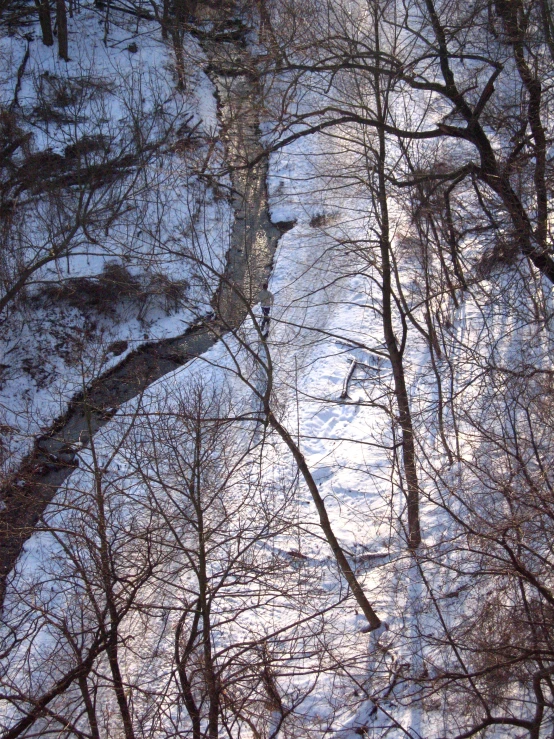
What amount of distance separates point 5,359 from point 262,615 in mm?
9250

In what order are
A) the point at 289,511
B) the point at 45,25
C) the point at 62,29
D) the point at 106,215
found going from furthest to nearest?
the point at 45,25
the point at 62,29
the point at 106,215
the point at 289,511

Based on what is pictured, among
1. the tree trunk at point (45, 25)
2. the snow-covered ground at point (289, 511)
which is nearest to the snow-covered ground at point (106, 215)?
the snow-covered ground at point (289, 511)

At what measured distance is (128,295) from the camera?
16.8m

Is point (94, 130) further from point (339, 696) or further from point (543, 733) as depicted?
point (543, 733)

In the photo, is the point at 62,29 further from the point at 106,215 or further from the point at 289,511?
the point at 289,511

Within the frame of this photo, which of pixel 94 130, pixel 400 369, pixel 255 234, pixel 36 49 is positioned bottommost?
pixel 400 369

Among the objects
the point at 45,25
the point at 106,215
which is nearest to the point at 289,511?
the point at 106,215

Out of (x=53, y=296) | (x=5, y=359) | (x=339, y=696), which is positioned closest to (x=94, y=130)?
(x=53, y=296)

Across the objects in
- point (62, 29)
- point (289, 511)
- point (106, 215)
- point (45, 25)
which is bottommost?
point (289, 511)

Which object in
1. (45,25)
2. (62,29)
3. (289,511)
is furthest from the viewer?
(45,25)

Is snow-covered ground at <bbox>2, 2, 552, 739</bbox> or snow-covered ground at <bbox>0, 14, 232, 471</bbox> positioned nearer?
snow-covered ground at <bbox>2, 2, 552, 739</bbox>

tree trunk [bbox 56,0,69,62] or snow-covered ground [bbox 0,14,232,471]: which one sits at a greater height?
tree trunk [bbox 56,0,69,62]

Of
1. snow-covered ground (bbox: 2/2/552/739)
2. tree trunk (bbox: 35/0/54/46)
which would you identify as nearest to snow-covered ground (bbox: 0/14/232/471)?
snow-covered ground (bbox: 2/2/552/739)

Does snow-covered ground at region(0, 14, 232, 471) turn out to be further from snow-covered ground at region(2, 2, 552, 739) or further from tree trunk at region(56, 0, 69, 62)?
tree trunk at region(56, 0, 69, 62)
